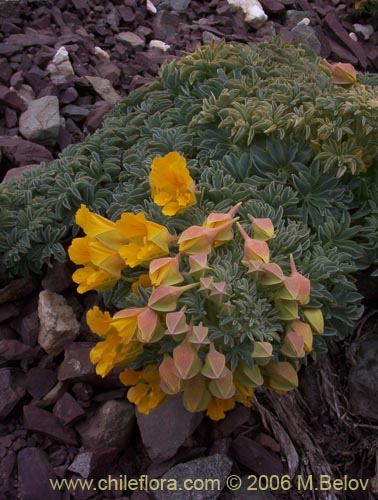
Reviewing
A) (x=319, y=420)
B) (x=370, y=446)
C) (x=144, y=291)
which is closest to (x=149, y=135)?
(x=144, y=291)

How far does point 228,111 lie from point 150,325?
3.14 feet

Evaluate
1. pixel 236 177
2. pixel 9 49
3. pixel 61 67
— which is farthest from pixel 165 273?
pixel 9 49

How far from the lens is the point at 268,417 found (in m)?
2.30

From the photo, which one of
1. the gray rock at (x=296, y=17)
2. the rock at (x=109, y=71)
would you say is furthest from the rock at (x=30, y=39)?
the gray rock at (x=296, y=17)

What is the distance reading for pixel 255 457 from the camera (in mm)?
2203

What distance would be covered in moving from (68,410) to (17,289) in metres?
0.54

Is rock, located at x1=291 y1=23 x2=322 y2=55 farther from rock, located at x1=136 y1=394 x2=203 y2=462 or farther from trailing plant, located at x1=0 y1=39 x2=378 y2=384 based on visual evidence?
rock, located at x1=136 y1=394 x2=203 y2=462

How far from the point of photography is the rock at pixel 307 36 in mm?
4375

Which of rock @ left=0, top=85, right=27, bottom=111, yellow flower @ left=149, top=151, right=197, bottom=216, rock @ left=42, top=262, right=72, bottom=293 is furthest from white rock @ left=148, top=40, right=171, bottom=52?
yellow flower @ left=149, top=151, right=197, bottom=216

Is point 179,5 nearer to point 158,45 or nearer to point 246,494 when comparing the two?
point 158,45

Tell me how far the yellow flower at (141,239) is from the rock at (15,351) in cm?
75

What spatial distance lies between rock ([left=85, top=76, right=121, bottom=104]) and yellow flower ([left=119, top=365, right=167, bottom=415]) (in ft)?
6.99

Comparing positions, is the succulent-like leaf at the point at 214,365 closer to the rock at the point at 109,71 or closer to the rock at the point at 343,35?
the rock at the point at 109,71

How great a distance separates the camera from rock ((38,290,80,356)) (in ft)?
7.73
